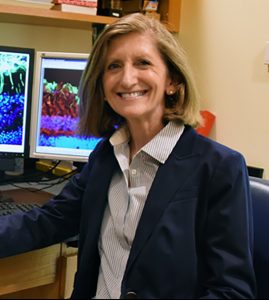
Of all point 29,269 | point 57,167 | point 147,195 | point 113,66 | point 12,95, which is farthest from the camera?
point 57,167

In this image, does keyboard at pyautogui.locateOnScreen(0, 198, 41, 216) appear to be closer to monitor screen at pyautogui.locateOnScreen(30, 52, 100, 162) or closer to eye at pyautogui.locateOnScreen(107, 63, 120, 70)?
monitor screen at pyautogui.locateOnScreen(30, 52, 100, 162)

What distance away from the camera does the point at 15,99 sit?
1.65 meters

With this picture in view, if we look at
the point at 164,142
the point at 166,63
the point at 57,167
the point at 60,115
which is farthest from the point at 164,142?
the point at 57,167

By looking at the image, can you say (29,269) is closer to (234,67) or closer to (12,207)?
(12,207)

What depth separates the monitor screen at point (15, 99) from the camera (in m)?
1.62

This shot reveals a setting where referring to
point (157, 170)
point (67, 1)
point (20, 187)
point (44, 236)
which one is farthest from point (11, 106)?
point (157, 170)

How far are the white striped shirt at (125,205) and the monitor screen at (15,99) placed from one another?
630 mm

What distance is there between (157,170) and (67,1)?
93 centimetres

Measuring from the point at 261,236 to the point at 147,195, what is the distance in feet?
0.90

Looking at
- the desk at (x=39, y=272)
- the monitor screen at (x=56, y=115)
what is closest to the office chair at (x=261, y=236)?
the desk at (x=39, y=272)

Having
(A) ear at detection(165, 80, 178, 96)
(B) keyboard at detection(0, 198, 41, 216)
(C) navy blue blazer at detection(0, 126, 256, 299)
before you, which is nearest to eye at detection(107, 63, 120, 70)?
(A) ear at detection(165, 80, 178, 96)

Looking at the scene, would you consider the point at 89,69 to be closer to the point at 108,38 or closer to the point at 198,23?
the point at 108,38

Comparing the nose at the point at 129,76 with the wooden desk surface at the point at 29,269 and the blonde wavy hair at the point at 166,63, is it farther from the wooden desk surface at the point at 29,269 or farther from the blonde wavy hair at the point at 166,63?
the wooden desk surface at the point at 29,269

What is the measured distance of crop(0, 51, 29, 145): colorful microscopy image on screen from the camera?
162cm
